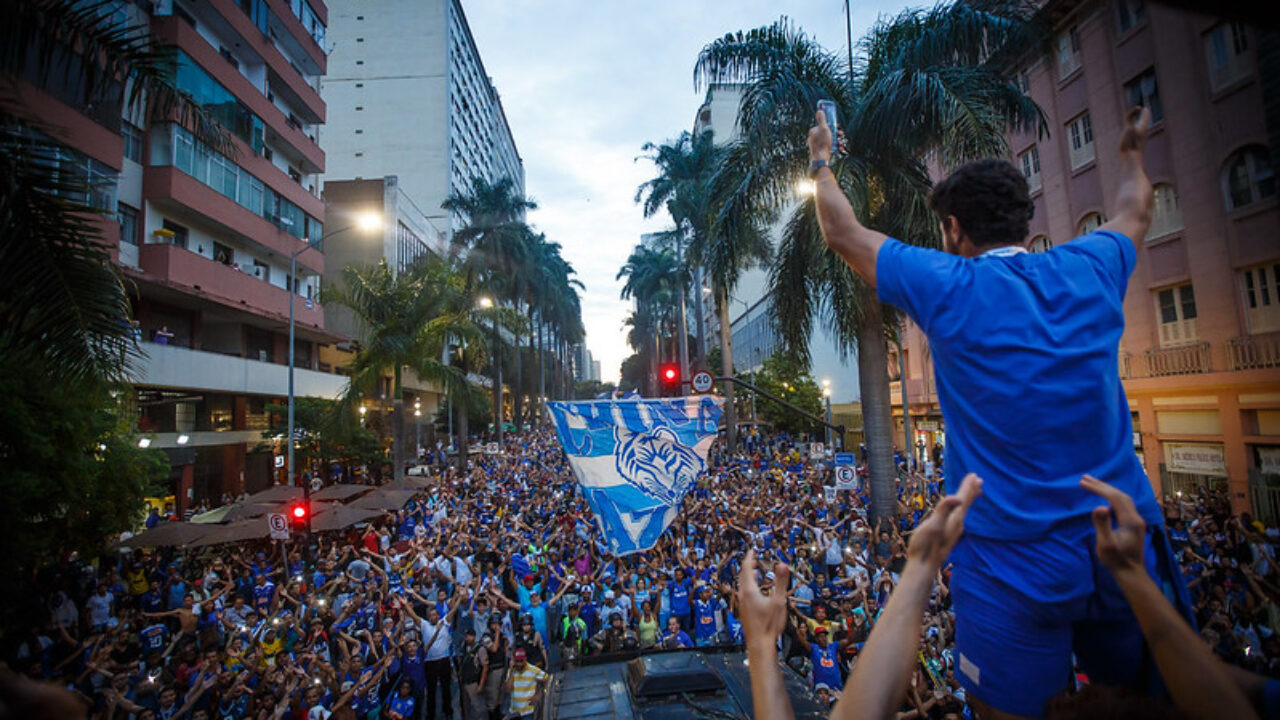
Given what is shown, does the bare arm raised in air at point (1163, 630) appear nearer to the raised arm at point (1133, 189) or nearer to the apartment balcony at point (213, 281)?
the raised arm at point (1133, 189)

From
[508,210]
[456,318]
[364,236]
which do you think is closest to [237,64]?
[456,318]

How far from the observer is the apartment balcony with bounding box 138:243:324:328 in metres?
21.2

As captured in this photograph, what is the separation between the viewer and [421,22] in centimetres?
6769

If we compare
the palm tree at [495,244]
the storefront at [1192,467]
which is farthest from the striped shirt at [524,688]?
the palm tree at [495,244]

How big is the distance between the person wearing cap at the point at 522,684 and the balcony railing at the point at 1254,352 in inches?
630

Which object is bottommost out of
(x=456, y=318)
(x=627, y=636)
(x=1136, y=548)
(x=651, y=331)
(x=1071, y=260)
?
(x=627, y=636)

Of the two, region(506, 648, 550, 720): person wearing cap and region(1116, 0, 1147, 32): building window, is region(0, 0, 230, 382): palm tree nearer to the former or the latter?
region(506, 648, 550, 720): person wearing cap

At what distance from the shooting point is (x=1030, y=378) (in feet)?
4.96

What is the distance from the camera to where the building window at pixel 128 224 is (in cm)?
2067

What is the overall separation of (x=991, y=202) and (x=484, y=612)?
1012cm

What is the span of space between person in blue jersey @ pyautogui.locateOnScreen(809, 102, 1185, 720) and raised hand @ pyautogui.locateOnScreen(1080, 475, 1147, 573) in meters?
0.13

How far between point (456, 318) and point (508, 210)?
2545 cm

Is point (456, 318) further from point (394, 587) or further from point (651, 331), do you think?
point (651, 331)

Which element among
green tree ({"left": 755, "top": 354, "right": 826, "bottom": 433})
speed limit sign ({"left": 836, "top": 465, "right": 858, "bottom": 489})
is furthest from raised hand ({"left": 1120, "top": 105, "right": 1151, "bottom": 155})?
green tree ({"left": 755, "top": 354, "right": 826, "bottom": 433})
